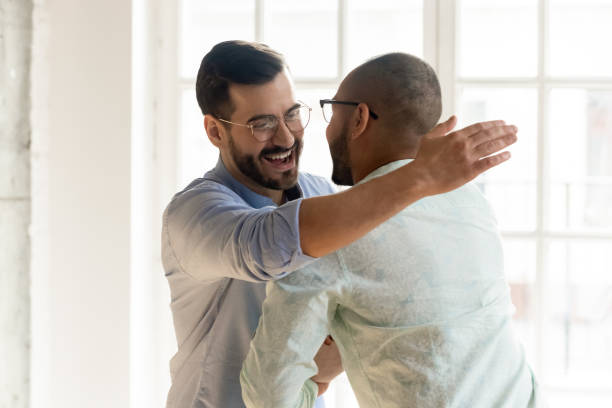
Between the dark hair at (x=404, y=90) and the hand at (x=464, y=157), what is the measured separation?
26 centimetres

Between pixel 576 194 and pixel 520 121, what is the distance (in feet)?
1.19

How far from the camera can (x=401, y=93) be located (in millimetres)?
1285

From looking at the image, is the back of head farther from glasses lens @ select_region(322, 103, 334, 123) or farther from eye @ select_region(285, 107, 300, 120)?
eye @ select_region(285, 107, 300, 120)

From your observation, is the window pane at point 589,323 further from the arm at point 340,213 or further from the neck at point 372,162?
the arm at point 340,213

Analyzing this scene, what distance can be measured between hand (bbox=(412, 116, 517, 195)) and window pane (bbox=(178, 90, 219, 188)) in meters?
1.78

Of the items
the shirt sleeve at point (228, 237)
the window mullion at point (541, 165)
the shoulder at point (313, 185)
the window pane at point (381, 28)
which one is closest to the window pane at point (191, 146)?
the window pane at point (381, 28)

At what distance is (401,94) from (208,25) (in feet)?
5.38

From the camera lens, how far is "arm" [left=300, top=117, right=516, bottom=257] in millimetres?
1028

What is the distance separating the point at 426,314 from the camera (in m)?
1.16

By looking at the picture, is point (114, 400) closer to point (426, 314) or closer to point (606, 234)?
point (426, 314)

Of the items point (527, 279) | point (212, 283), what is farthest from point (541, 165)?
point (212, 283)

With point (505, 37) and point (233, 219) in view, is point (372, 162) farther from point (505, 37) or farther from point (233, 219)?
A: point (505, 37)

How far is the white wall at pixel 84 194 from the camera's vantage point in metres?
2.40

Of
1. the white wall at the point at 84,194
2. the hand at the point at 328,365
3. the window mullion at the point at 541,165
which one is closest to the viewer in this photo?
the hand at the point at 328,365
